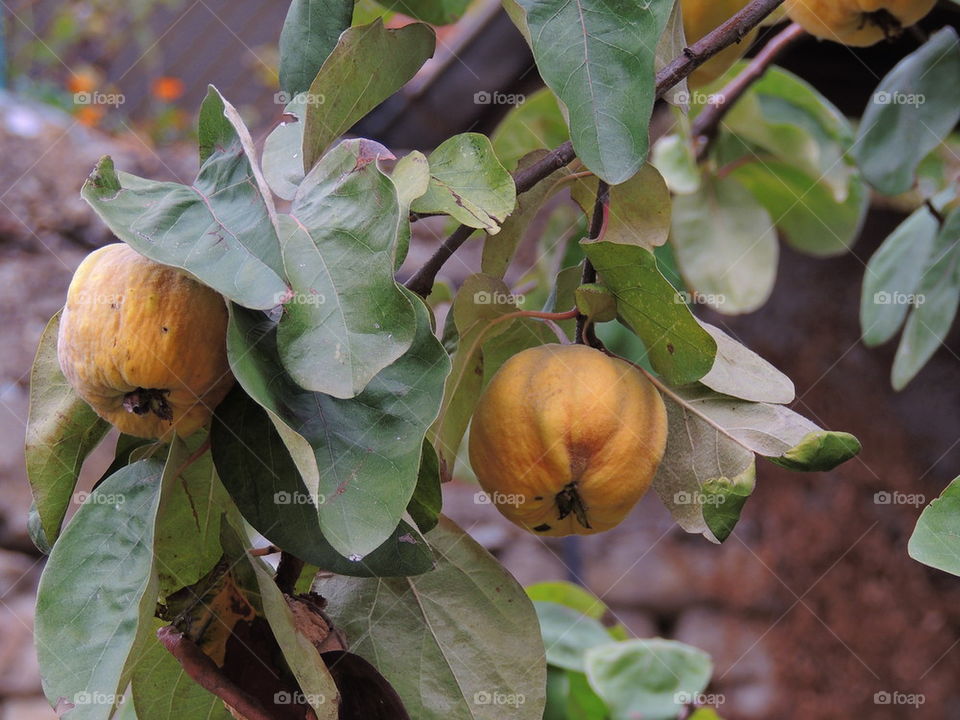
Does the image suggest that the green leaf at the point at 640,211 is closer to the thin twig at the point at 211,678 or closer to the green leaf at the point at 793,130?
the thin twig at the point at 211,678

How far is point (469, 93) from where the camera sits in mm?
1759

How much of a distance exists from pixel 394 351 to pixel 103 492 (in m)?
0.22

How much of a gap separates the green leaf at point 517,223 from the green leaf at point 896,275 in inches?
26.6

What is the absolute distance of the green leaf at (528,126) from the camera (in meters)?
1.19

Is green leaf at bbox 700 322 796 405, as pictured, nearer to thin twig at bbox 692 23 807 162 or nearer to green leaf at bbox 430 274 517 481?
green leaf at bbox 430 274 517 481

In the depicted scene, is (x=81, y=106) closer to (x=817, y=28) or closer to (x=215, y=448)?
(x=817, y=28)

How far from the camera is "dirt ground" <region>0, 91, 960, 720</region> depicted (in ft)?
6.57

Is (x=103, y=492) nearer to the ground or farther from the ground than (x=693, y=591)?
farther from the ground

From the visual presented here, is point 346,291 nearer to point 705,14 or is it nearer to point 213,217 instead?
point 213,217

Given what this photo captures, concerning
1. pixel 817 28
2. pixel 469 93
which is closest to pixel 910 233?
pixel 817 28

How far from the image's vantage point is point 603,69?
534 millimetres

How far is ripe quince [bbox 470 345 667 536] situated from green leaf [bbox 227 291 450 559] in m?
0.11

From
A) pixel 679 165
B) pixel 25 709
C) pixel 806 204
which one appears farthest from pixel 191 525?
pixel 25 709

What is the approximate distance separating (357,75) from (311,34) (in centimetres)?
7
